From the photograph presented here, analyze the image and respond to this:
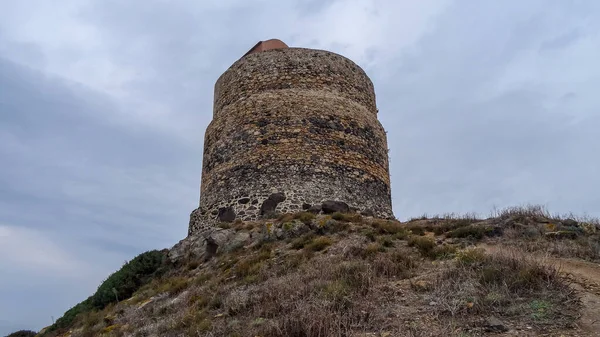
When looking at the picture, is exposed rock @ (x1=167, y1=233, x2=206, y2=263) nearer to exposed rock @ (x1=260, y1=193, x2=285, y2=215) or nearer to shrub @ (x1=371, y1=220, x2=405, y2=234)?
exposed rock @ (x1=260, y1=193, x2=285, y2=215)

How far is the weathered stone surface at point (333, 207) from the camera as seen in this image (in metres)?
13.7

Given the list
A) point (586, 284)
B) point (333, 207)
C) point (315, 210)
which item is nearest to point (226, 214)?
point (315, 210)

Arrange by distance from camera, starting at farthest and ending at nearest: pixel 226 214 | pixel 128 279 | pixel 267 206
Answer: pixel 226 214
pixel 267 206
pixel 128 279

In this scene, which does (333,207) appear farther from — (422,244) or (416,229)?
(422,244)

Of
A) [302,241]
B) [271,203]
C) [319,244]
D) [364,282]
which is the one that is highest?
[271,203]

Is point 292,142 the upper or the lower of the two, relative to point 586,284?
upper

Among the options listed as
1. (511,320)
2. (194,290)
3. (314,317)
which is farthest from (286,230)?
(511,320)

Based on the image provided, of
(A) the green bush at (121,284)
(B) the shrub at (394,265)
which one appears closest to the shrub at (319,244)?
(B) the shrub at (394,265)

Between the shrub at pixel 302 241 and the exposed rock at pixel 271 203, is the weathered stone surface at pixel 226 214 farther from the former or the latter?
the shrub at pixel 302 241

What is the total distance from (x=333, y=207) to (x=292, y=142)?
2.61 m

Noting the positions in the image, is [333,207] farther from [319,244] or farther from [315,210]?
[319,244]

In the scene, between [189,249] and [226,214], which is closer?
[189,249]

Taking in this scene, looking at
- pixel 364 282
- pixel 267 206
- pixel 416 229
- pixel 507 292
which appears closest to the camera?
pixel 507 292

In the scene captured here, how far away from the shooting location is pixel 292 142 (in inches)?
589
